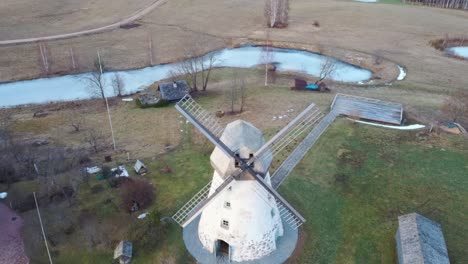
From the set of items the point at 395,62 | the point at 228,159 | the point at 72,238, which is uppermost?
the point at 228,159

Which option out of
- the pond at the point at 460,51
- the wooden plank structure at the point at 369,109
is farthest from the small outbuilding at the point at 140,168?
the pond at the point at 460,51

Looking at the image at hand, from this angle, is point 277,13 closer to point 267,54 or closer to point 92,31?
point 267,54

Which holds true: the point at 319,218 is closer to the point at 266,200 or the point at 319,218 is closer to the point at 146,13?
the point at 266,200

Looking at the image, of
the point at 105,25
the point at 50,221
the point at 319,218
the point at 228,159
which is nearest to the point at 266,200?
the point at 228,159

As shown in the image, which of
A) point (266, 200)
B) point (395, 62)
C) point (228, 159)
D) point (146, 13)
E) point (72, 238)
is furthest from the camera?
point (146, 13)

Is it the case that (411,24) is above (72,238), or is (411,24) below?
above

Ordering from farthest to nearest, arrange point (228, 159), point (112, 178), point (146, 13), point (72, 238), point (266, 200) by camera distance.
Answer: point (146, 13)
point (112, 178)
point (72, 238)
point (266, 200)
point (228, 159)
